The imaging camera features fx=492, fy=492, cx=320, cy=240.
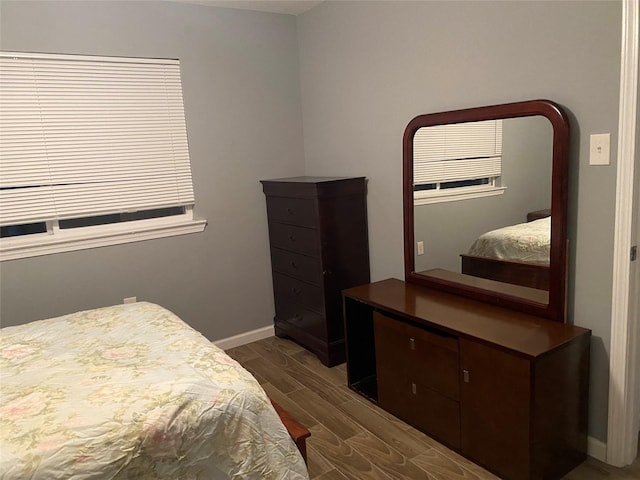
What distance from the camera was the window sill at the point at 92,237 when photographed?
3.02 m

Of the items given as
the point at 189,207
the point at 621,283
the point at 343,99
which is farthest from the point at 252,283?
the point at 621,283

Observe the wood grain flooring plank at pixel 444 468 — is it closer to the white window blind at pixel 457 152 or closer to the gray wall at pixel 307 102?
the gray wall at pixel 307 102

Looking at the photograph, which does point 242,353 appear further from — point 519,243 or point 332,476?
point 519,243

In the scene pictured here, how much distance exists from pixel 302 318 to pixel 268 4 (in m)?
2.28

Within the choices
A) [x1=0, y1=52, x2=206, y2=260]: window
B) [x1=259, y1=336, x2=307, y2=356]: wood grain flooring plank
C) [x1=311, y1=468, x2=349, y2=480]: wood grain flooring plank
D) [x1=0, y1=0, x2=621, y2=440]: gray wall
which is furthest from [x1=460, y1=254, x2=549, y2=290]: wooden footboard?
[x1=0, y1=52, x2=206, y2=260]: window

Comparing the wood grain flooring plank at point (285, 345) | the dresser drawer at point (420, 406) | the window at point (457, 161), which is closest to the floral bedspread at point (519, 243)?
the window at point (457, 161)

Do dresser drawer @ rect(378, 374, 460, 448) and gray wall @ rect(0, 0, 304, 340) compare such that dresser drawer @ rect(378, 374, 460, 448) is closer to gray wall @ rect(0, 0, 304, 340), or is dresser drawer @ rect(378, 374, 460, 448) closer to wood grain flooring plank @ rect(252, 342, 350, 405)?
wood grain flooring plank @ rect(252, 342, 350, 405)

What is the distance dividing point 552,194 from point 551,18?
2.53 ft

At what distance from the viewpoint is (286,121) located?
12.8 feet

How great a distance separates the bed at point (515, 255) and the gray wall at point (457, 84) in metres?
0.14

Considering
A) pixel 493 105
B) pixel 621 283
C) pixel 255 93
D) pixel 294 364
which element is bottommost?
pixel 294 364

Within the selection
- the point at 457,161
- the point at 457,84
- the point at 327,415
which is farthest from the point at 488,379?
the point at 457,84

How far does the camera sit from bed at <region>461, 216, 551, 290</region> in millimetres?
2321

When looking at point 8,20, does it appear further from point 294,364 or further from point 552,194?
point 552,194
